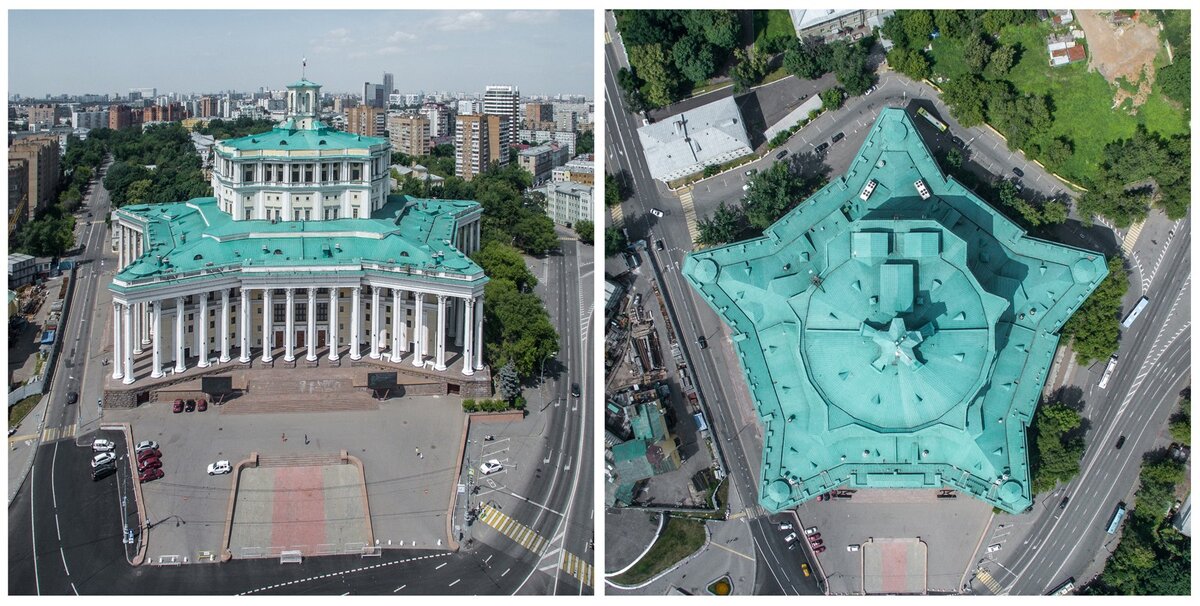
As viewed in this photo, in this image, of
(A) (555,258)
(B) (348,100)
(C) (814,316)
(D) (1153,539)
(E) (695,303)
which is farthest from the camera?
(B) (348,100)

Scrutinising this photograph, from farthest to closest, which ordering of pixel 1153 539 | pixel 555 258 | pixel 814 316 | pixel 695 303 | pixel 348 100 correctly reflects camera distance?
pixel 348 100, pixel 555 258, pixel 695 303, pixel 1153 539, pixel 814 316

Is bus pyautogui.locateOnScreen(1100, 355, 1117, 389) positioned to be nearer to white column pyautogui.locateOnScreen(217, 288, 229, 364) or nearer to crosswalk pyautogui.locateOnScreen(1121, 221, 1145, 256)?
crosswalk pyautogui.locateOnScreen(1121, 221, 1145, 256)

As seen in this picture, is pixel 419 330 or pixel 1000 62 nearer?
pixel 1000 62

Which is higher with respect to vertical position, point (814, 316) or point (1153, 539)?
point (814, 316)

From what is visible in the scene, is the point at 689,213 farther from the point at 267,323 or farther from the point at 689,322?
the point at 267,323

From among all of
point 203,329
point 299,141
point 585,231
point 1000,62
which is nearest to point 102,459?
point 203,329

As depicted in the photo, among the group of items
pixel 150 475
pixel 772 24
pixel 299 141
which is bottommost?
pixel 150 475

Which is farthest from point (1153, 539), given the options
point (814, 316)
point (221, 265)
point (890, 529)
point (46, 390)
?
point (46, 390)

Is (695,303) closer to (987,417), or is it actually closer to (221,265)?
(987,417)

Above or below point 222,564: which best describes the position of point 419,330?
above
